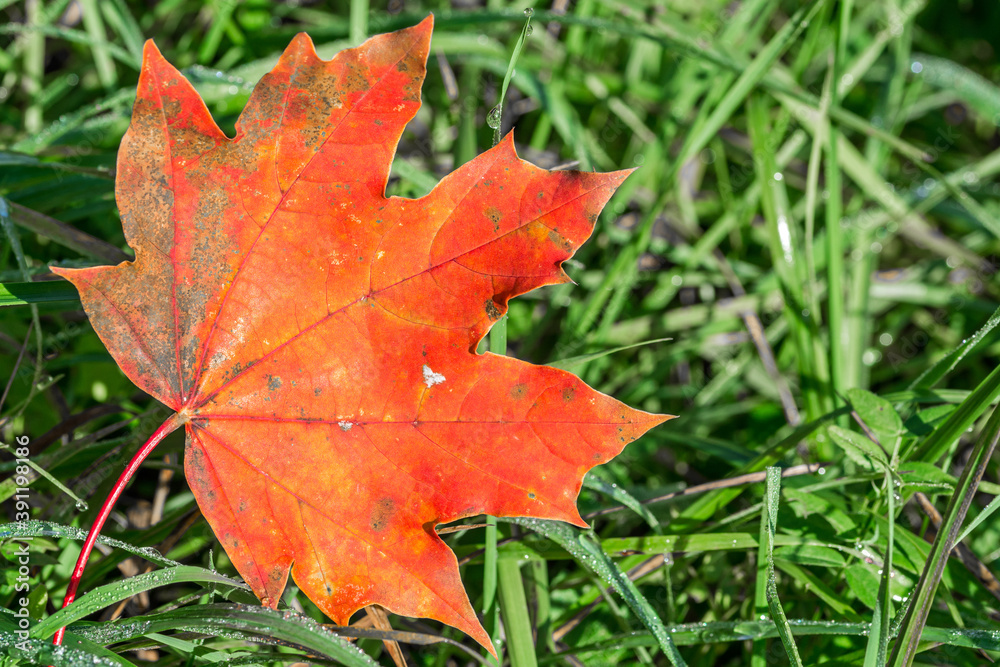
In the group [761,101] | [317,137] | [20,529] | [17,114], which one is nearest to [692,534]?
[317,137]

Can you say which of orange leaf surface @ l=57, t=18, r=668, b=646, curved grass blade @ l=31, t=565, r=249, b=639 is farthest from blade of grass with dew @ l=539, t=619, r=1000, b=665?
curved grass blade @ l=31, t=565, r=249, b=639

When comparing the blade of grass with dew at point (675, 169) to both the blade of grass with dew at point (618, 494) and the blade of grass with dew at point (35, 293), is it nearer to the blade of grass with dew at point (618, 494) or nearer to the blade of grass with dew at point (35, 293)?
the blade of grass with dew at point (618, 494)

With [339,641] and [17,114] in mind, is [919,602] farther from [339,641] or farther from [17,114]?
[17,114]

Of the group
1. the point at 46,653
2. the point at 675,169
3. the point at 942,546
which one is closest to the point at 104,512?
the point at 46,653

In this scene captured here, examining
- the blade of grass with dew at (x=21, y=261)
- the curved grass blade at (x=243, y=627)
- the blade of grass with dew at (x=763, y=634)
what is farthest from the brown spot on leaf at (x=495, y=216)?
the blade of grass with dew at (x=21, y=261)

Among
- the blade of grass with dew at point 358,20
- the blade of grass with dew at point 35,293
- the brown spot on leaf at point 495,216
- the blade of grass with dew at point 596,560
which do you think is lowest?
the blade of grass with dew at point 596,560

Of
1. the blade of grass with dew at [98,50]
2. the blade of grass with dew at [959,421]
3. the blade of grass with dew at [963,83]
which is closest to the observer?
the blade of grass with dew at [959,421]

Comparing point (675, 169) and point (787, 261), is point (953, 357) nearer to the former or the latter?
point (787, 261)
